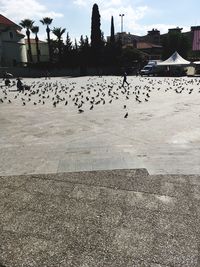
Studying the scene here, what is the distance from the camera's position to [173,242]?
4.14m

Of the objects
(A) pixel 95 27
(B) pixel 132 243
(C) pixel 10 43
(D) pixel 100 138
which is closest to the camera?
(B) pixel 132 243

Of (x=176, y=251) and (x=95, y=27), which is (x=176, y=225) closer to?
(x=176, y=251)

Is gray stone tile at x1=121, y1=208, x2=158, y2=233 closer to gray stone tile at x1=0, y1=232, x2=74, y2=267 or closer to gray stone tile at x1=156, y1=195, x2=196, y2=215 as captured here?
gray stone tile at x1=156, y1=195, x2=196, y2=215

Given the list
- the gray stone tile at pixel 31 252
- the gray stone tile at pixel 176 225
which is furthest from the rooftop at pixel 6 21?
the gray stone tile at pixel 176 225

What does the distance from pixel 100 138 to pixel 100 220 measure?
5.72 metres

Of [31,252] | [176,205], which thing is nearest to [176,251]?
[176,205]

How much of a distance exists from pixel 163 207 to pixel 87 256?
5.42 feet

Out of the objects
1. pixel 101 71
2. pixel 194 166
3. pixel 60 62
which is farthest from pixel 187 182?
pixel 60 62

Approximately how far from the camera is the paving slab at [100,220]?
153 inches

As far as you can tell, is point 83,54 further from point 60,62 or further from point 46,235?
point 46,235

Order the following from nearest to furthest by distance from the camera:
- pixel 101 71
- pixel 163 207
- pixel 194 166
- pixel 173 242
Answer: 1. pixel 173 242
2. pixel 163 207
3. pixel 194 166
4. pixel 101 71

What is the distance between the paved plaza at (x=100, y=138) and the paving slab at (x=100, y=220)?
71cm

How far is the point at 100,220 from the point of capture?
4.72 m

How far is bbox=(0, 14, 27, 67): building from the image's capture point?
58.7 metres
